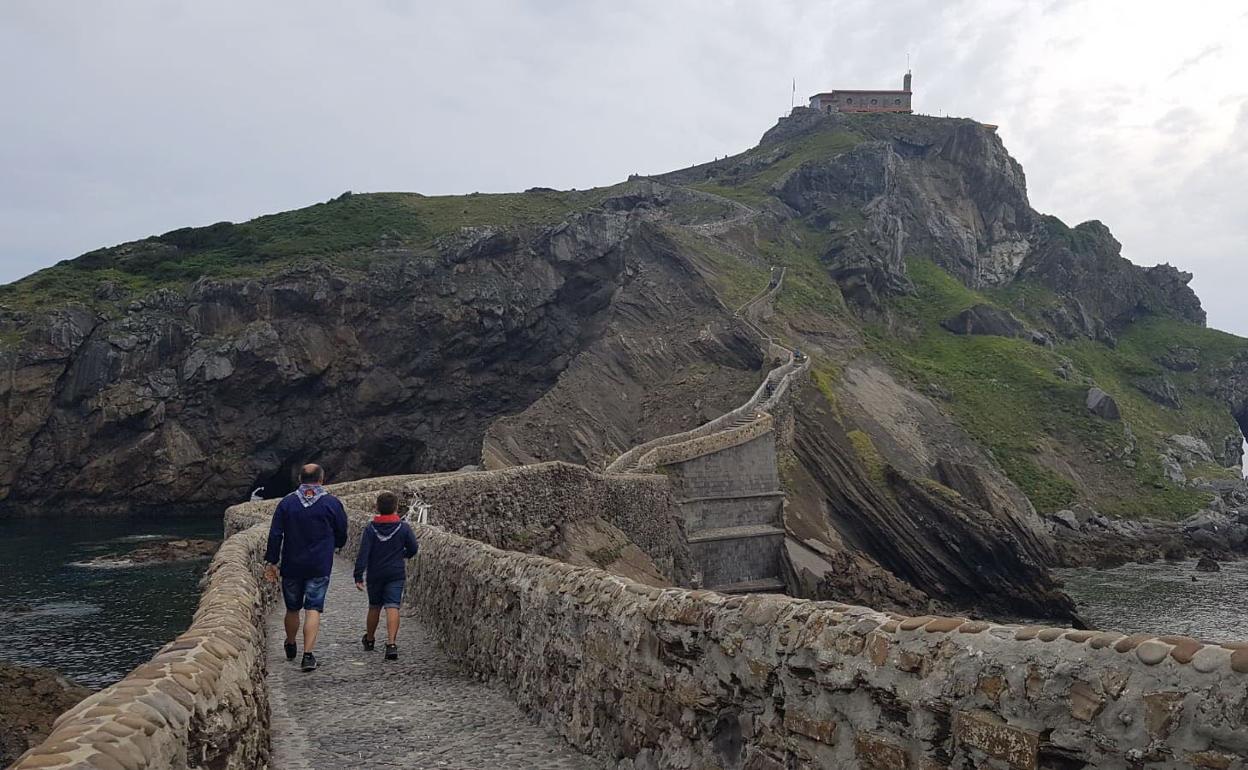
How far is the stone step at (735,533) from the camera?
3622 centimetres

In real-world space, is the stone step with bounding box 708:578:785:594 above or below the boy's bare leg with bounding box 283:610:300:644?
below

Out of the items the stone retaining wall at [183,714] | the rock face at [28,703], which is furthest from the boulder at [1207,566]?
the stone retaining wall at [183,714]

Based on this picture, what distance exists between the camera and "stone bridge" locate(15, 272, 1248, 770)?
11.8 feet

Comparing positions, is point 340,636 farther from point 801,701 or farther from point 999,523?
point 999,523

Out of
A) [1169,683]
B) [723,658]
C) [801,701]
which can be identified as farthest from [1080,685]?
[723,658]

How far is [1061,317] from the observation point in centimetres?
9325

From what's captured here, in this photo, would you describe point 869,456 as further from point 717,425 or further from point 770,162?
point 770,162

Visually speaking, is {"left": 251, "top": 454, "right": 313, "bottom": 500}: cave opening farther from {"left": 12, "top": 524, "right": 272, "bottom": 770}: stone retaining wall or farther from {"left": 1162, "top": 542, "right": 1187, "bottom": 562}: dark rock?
{"left": 12, "top": 524, "right": 272, "bottom": 770}: stone retaining wall

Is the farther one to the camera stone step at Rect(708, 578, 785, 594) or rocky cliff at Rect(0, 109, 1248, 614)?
rocky cliff at Rect(0, 109, 1248, 614)

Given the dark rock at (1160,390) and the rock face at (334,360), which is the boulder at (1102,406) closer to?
the dark rock at (1160,390)

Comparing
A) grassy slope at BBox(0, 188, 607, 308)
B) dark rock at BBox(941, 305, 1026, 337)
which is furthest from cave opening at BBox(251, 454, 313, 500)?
dark rock at BBox(941, 305, 1026, 337)

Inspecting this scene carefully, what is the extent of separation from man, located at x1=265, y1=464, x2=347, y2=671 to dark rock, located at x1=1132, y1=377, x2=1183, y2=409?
9251 cm

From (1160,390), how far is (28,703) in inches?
3677

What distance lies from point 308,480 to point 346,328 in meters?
65.6
